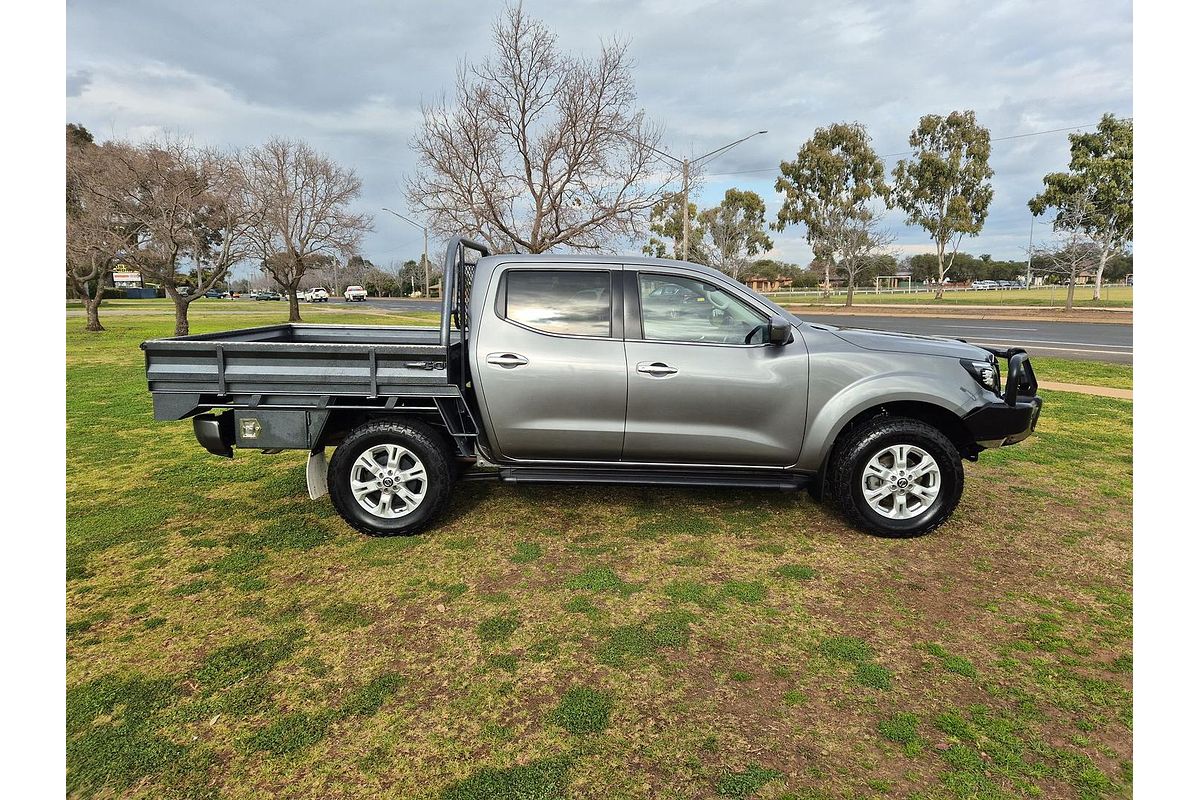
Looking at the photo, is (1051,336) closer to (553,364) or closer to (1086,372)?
(1086,372)

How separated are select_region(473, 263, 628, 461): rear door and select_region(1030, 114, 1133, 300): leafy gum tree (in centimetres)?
3679

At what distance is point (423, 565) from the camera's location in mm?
4270

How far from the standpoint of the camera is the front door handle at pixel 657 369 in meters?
4.51

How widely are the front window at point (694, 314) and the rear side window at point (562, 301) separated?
0.94ft

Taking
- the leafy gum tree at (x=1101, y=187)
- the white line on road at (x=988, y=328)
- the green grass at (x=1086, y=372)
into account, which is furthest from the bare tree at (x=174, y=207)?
the leafy gum tree at (x=1101, y=187)

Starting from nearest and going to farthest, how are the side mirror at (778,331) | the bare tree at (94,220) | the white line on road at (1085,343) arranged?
the side mirror at (778,331) < the white line on road at (1085,343) < the bare tree at (94,220)

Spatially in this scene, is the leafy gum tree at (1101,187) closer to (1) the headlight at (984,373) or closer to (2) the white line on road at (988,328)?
(2) the white line on road at (988,328)

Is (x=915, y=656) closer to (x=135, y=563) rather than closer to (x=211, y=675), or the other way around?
(x=211, y=675)

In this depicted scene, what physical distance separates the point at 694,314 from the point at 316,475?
300 cm

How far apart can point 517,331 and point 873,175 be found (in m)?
47.4

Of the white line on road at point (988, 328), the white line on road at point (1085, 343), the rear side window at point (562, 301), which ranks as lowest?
the rear side window at point (562, 301)

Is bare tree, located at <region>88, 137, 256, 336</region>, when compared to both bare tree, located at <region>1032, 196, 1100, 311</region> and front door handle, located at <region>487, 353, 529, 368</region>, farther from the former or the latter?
bare tree, located at <region>1032, 196, 1100, 311</region>

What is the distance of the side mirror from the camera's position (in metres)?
4.44

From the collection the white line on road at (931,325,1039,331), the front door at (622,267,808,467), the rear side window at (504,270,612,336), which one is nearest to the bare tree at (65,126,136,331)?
the rear side window at (504,270,612,336)
